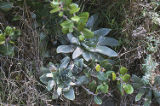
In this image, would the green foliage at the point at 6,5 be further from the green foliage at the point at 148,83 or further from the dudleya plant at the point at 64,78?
the green foliage at the point at 148,83

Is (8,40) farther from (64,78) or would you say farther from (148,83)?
(148,83)

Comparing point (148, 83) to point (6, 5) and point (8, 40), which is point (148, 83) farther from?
point (6, 5)

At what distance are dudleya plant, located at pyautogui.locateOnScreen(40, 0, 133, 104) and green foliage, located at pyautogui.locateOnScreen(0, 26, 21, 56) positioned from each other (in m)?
0.30

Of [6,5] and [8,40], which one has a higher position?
[6,5]

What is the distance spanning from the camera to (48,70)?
74.4 inches

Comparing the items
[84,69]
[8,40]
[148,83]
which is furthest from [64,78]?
[148,83]

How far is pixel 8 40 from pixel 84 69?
2.01 ft

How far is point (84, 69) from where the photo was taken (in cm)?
187

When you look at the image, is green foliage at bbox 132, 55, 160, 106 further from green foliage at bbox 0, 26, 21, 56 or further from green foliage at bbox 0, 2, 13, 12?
green foliage at bbox 0, 2, 13, 12

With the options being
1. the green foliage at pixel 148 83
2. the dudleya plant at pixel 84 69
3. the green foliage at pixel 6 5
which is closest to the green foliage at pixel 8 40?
the green foliage at pixel 6 5

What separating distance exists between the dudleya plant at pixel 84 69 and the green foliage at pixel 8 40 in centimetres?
30

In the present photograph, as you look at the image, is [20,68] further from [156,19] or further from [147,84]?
[156,19]

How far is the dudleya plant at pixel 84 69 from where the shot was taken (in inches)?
71.6

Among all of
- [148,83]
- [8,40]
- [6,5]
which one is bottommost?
[148,83]
